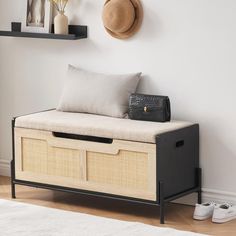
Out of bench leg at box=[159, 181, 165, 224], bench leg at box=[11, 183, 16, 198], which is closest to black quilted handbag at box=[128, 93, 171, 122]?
bench leg at box=[159, 181, 165, 224]

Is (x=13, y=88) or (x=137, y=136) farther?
(x=13, y=88)

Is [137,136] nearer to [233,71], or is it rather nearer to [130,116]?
[130,116]

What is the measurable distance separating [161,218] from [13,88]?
1.72 meters

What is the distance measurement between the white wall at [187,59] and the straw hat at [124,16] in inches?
2.0

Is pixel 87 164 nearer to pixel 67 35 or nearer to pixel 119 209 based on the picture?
pixel 119 209

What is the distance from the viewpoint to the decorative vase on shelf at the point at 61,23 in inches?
210

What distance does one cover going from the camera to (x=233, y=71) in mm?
4805

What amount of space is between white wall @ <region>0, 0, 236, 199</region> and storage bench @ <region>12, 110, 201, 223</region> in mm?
146

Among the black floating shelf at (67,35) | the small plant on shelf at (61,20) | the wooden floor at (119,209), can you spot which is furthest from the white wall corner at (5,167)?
the small plant on shelf at (61,20)

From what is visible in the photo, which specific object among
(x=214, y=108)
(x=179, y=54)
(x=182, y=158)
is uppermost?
(x=179, y=54)

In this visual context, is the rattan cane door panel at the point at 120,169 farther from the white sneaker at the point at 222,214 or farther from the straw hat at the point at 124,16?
the straw hat at the point at 124,16

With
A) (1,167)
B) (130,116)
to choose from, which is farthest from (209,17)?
(1,167)

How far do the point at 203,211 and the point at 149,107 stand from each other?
0.72 metres

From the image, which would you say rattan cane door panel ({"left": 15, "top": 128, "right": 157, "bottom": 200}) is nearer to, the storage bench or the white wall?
the storage bench
